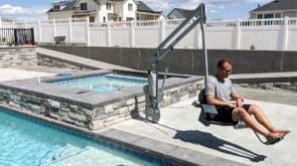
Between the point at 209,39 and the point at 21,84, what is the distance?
810 cm

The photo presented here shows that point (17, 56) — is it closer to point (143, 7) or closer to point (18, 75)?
point (18, 75)

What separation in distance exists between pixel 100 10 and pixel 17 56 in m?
30.9

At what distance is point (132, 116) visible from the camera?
241 inches

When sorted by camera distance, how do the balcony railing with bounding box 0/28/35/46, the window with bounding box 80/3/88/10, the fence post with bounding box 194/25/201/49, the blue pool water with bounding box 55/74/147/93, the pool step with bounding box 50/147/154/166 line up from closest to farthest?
the pool step with bounding box 50/147/154/166
the blue pool water with bounding box 55/74/147/93
the fence post with bounding box 194/25/201/49
the balcony railing with bounding box 0/28/35/46
the window with bounding box 80/3/88/10

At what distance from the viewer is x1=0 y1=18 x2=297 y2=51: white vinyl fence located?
37.5 feet

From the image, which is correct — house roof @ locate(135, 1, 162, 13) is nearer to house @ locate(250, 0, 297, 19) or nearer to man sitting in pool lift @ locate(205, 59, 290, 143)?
house @ locate(250, 0, 297, 19)

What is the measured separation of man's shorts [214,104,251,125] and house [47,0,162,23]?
41522 millimetres

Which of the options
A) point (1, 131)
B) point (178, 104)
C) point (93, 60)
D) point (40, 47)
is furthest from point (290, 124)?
point (40, 47)

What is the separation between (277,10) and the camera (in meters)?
39.1

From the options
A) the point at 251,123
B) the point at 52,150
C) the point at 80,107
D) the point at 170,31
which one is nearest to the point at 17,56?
the point at 170,31

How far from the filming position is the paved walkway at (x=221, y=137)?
14.0 ft

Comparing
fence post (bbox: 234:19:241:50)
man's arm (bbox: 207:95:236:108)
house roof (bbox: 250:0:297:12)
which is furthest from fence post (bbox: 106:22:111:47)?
house roof (bbox: 250:0:297:12)

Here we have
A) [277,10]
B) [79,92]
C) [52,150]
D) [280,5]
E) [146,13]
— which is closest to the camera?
[52,150]

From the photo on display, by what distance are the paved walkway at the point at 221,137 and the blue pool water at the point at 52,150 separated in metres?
0.50
